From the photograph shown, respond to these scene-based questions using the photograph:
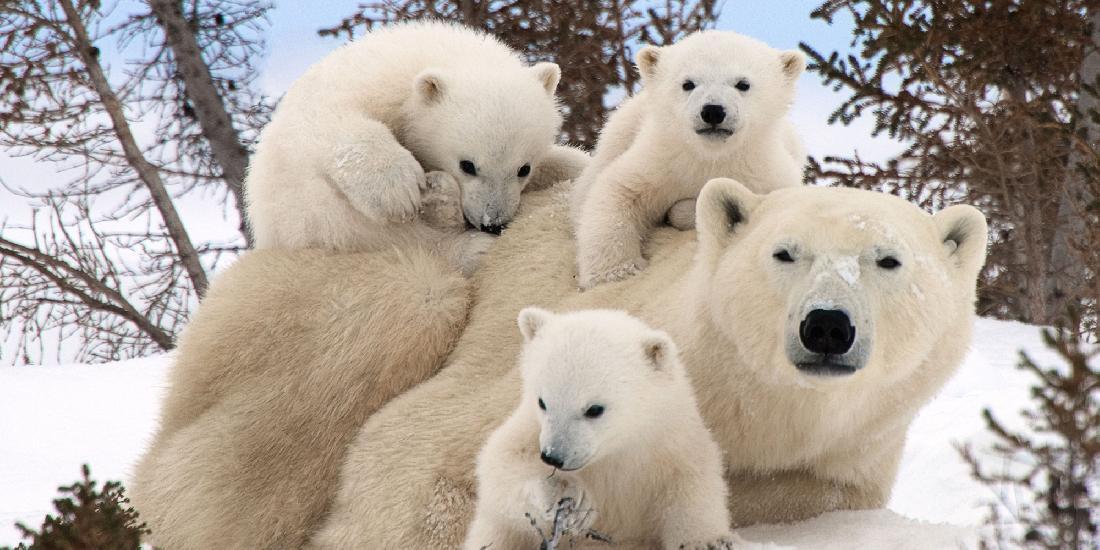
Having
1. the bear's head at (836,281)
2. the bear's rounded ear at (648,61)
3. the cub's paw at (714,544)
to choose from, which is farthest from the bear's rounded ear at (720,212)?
the bear's rounded ear at (648,61)

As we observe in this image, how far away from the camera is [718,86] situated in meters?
4.09

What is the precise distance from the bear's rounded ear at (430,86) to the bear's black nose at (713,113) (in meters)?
1.20

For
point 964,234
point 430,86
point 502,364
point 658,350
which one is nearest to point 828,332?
point 658,350

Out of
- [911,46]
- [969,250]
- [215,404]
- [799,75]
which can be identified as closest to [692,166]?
[799,75]

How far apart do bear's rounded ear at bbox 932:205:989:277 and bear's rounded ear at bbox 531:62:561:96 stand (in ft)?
6.90

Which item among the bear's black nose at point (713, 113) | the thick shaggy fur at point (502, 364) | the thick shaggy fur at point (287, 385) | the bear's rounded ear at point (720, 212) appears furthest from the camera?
the thick shaggy fur at point (287, 385)

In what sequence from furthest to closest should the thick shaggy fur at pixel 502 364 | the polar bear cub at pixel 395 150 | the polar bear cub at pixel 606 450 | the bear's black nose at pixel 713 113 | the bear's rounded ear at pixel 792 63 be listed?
the polar bear cub at pixel 395 150 → the bear's rounded ear at pixel 792 63 → the bear's black nose at pixel 713 113 → the thick shaggy fur at pixel 502 364 → the polar bear cub at pixel 606 450

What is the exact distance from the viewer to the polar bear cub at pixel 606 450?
9.74 ft

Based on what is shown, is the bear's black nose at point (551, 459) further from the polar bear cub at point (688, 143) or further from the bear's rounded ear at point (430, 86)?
the bear's rounded ear at point (430, 86)

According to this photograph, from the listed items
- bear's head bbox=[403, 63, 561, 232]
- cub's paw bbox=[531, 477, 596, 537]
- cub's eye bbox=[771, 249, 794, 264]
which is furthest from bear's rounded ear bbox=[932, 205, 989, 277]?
bear's head bbox=[403, 63, 561, 232]

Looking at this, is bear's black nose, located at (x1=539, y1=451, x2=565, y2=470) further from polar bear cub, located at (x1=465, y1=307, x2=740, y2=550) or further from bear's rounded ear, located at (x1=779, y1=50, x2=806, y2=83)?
bear's rounded ear, located at (x1=779, y1=50, x2=806, y2=83)

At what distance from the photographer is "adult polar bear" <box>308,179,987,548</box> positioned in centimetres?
309

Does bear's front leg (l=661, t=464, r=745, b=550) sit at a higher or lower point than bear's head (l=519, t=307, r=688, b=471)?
lower

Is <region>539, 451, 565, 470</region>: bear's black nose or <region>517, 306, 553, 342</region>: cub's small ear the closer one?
<region>539, 451, 565, 470</region>: bear's black nose
